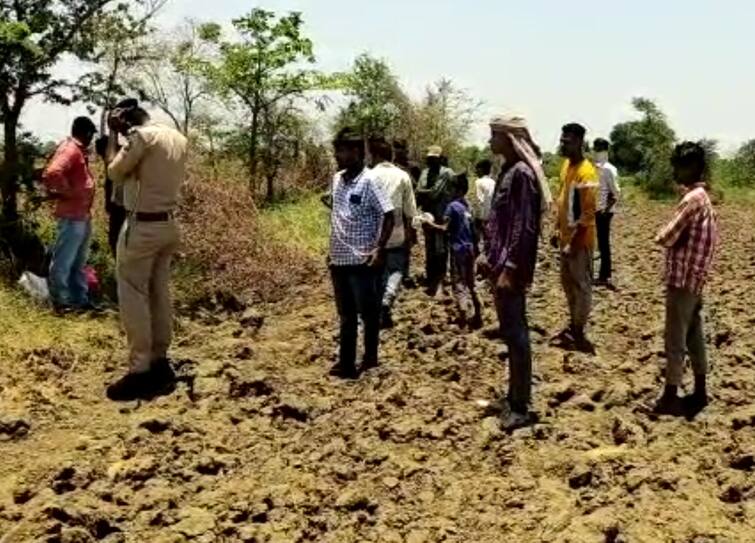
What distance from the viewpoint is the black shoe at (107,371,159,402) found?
19.7 ft

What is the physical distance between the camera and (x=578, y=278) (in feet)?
23.8

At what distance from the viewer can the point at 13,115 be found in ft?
28.1

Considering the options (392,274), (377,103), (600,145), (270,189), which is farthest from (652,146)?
(392,274)

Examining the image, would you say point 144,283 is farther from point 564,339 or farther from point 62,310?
point 564,339

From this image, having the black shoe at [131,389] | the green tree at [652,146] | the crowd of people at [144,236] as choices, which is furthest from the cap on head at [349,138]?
the green tree at [652,146]

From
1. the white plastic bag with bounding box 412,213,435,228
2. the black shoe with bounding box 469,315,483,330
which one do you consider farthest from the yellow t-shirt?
the white plastic bag with bounding box 412,213,435,228

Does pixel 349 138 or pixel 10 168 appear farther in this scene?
pixel 10 168

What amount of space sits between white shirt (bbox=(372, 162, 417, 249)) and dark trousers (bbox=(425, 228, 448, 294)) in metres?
1.35

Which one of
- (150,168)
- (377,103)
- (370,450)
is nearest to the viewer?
(370,450)

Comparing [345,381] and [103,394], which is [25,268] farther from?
[345,381]

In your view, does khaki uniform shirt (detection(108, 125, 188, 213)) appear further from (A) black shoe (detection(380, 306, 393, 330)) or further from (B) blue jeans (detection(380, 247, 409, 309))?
(A) black shoe (detection(380, 306, 393, 330))

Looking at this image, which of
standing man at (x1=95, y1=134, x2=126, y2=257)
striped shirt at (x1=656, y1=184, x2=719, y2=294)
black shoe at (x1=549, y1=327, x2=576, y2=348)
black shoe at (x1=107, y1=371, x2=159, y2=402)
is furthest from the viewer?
black shoe at (x1=549, y1=327, x2=576, y2=348)

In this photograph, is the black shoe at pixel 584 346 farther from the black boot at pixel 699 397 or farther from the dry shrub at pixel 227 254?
the dry shrub at pixel 227 254

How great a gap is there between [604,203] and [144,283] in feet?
17.8
